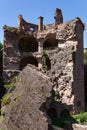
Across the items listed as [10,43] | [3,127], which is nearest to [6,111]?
[3,127]

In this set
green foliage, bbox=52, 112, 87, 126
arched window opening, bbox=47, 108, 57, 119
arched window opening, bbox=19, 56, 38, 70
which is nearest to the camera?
green foliage, bbox=52, 112, 87, 126

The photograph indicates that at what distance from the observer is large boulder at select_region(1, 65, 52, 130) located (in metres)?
17.6

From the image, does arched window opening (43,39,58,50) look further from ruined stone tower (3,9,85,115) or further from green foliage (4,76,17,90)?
green foliage (4,76,17,90)

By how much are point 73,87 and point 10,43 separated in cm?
1075

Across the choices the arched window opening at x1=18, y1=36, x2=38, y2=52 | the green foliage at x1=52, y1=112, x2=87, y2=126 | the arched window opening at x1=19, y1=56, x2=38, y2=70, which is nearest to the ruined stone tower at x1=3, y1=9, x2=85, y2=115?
the arched window opening at x1=19, y1=56, x2=38, y2=70

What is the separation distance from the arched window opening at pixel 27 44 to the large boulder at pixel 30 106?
15087 mm

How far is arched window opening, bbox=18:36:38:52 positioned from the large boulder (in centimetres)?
1509

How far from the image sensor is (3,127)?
774 inches

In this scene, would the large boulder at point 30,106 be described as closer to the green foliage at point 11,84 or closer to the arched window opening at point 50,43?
the green foliage at point 11,84

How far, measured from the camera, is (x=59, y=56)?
28531 mm

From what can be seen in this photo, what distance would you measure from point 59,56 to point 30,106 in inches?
437

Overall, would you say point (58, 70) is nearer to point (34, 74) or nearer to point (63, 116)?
point (63, 116)

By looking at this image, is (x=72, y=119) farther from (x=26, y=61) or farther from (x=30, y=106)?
(x=26, y=61)

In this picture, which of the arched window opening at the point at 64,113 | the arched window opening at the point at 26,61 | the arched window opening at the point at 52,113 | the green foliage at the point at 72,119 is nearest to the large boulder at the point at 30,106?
the green foliage at the point at 72,119
